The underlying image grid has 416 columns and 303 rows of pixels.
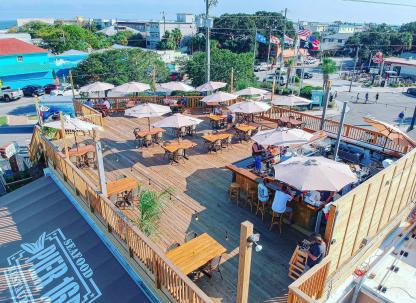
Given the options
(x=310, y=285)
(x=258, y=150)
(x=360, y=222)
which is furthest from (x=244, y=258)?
(x=258, y=150)

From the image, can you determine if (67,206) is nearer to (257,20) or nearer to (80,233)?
(80,233)

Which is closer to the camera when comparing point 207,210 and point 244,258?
point 244,258

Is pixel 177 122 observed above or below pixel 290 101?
below

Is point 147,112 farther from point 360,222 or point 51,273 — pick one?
point 360,222

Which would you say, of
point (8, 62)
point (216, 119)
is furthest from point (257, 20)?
point (216, 119)

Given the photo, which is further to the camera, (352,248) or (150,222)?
(150,222)

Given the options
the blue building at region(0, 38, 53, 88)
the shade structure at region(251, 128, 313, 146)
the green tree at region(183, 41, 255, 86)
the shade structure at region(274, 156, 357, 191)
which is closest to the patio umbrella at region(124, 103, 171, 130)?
the shade structure at region(251, 128, 313, 146)
